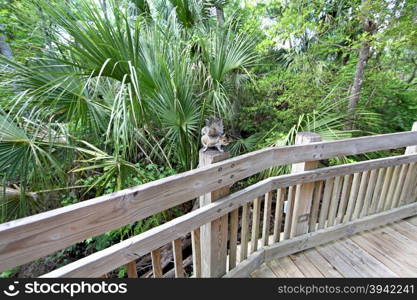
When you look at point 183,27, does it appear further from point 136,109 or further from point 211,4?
point 136,109

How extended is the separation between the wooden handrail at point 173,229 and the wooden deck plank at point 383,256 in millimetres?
624

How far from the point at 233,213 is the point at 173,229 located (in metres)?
0.44

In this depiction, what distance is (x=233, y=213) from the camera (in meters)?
1.16

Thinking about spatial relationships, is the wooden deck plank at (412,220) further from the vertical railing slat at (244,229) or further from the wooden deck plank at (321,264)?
the vertical railing slat at (244,229)

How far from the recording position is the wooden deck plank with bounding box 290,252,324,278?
136 centimetres

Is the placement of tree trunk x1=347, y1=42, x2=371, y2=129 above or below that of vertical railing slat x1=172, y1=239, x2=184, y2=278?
above

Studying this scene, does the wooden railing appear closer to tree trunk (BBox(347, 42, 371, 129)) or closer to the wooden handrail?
the wooden handrail

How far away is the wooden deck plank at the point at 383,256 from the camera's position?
1377mm

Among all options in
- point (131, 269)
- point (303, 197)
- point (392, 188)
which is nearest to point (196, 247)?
point (131, 269)

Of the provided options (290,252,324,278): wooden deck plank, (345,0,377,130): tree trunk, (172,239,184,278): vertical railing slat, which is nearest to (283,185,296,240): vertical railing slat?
(290,252,324,278): wooden deck plank

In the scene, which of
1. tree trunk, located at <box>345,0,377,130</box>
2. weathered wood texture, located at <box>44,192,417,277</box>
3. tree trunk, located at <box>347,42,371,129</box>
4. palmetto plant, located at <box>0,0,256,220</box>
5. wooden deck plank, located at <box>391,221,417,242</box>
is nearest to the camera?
weathered wood texture, located at <box>44,192,417,277</box>

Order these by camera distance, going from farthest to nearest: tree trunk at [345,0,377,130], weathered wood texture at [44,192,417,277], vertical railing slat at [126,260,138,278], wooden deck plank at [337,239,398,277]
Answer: tree trunk at [345,0,377,130] → wooden deck plank at [337,239,398,277] → vertical railing slat at [126,260,138,278] → weathered wood texture at [44,192,417,277]

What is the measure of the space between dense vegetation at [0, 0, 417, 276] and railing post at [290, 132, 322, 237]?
2.06 feet

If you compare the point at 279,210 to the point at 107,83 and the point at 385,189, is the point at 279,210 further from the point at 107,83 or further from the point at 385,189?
the point at 107,83
